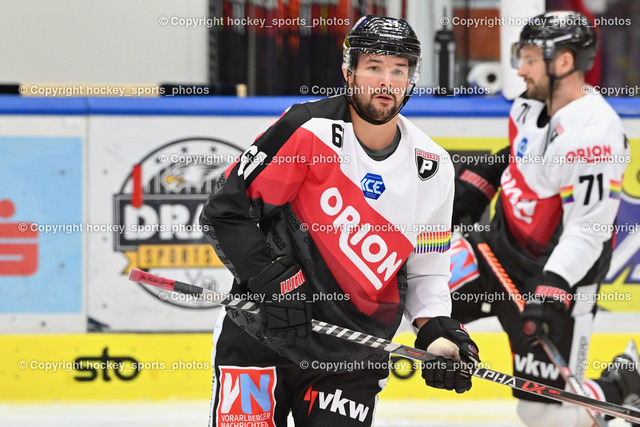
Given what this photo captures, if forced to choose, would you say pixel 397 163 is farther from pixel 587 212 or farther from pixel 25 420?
pixel 25 420

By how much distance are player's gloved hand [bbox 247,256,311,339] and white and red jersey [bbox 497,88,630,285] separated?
56.5 inches

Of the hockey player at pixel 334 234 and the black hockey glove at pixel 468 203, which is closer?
the hockey player at pixel 334 234

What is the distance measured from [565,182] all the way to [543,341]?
581mm

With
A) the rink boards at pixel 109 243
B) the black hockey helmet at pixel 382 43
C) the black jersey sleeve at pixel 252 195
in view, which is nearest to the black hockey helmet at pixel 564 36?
the black hockey helmet at pixel 382 43

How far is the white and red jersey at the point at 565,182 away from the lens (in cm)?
344

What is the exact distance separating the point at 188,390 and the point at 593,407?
2.25 meters

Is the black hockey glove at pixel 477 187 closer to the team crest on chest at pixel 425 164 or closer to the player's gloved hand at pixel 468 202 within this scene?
the player's gloved hand at pixel 468 202

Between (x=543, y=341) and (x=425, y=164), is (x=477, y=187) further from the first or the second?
(x=425, y=164)

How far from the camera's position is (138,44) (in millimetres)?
6508

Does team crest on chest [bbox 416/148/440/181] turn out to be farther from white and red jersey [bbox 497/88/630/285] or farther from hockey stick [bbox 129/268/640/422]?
white and red jersey [bbox 497/88/630/285]

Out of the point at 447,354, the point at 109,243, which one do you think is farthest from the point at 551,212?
the point at 109,243

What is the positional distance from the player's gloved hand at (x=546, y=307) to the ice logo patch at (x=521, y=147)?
49 cm

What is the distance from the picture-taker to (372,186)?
241 centimetres

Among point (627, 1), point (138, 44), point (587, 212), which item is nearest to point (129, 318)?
point (587, 212)
